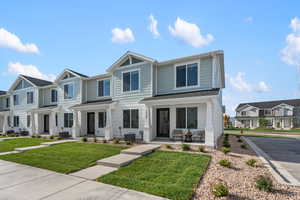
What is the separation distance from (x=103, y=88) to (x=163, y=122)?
744 centimetres

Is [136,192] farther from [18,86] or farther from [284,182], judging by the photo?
[18,86]

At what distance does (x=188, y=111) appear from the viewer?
1077 centimetres

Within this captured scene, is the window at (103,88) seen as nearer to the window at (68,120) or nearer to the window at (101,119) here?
the window at (101,119)

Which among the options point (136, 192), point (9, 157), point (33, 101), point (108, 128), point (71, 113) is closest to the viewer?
point (136, 192)

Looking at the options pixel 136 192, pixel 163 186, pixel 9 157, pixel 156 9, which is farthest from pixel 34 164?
pixel 156 9

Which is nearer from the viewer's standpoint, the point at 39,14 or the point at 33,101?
the point at 39,14

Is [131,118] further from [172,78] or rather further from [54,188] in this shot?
[54,188]

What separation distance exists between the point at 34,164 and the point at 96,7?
970 centimetres

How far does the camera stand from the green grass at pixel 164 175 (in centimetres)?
406

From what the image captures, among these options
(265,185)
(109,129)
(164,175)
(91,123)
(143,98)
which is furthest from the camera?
(91,123)

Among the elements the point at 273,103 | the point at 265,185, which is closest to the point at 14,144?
the point at 265,185

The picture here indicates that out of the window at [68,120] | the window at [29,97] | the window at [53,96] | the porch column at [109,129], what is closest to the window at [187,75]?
the porch column at [109,129]

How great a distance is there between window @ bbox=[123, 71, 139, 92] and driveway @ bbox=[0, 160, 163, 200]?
849 cm

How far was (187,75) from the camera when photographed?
36.8 feet
